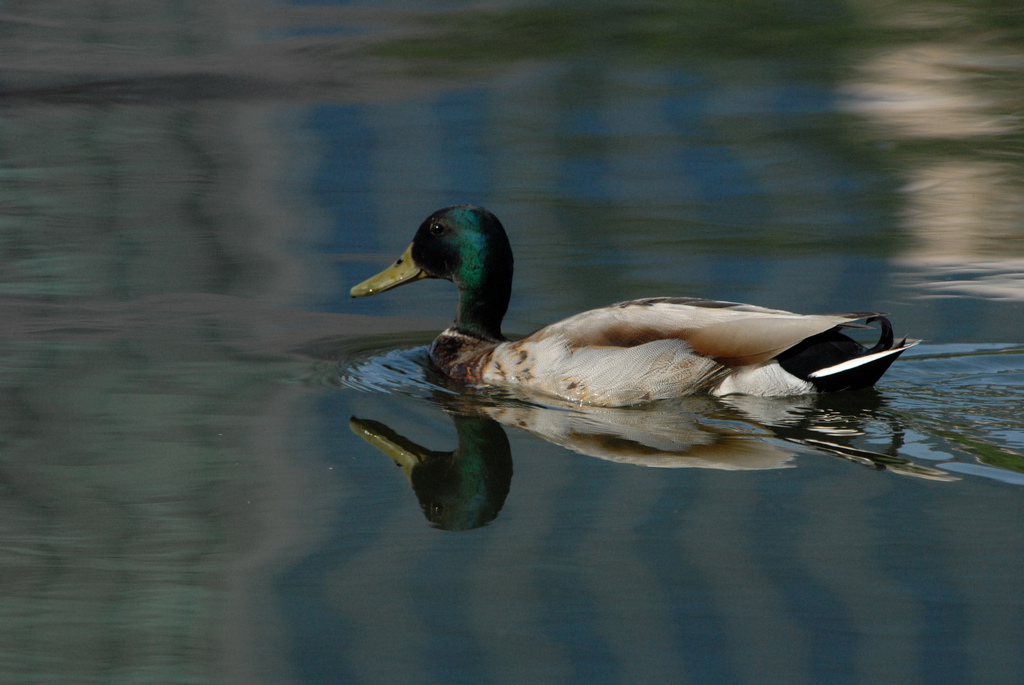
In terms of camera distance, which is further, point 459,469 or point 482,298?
point 482,298

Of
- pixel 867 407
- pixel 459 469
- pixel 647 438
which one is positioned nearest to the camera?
pixel 459 469

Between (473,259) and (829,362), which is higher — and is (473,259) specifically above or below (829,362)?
above

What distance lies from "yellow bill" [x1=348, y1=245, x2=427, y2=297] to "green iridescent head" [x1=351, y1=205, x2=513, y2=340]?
69 millimetres

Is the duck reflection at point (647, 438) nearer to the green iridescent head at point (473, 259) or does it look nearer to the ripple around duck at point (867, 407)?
the ripple around duck at point (867, 407)

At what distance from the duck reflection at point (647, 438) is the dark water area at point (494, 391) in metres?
0.02

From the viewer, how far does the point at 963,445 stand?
18.2 ft

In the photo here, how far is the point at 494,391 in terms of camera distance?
6.71 meters

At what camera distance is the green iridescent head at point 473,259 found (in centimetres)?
723

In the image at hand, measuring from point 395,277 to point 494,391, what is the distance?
1107mm

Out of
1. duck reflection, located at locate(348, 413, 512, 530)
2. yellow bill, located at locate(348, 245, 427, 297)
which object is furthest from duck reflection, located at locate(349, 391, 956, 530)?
yellow bill, located at locate(348, 245, 427, 297)

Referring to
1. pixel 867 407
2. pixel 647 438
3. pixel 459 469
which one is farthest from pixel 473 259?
pixel 867 407

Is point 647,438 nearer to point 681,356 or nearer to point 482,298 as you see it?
point 681,356

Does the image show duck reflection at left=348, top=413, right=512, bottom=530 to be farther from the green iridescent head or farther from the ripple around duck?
the green iridescent head

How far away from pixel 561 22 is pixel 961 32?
14.1 feet
